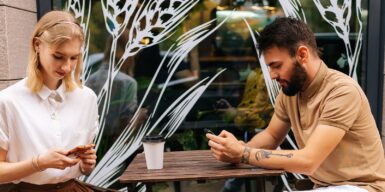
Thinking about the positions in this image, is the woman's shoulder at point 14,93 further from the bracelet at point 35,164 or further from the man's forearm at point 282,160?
the man's forearm at point 282,160

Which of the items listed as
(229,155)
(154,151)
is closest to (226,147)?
(229,155)

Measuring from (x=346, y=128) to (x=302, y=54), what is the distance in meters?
0.46

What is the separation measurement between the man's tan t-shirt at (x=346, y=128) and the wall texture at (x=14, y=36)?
2337 mm

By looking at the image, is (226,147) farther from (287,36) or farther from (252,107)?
(252,107)

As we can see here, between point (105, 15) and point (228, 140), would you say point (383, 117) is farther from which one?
point (105, 15)

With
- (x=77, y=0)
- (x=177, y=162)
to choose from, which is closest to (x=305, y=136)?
(x=177, y=162)

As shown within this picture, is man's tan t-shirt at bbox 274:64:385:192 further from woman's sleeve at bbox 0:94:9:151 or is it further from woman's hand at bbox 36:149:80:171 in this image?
woman's sleeve at bbox 0:94:9:151

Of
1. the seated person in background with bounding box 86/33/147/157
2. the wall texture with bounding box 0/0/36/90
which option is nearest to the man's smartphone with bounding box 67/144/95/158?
the wall texture with bounding box 0/0/36/90

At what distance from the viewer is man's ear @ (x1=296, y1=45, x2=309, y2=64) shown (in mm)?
2152

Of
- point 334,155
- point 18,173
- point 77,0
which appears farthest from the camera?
point 77,0

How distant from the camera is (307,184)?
2430mm

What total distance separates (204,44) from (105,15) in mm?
978

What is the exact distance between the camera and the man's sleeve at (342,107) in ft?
6.63

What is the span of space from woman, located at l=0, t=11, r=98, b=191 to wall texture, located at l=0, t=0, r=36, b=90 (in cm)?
138
